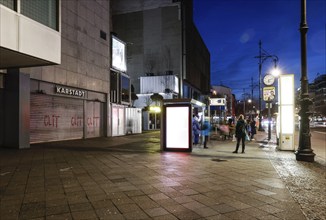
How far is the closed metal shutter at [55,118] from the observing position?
17188 millimetres

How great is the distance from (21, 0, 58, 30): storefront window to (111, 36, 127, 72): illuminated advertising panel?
14775 millimetres

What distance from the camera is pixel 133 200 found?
5914 mm

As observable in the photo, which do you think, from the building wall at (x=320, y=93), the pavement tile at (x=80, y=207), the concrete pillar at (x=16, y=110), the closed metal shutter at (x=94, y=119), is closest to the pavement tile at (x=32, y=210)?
the pavement tile at (x=80, y=207)

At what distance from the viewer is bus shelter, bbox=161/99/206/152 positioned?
1377 centimetres

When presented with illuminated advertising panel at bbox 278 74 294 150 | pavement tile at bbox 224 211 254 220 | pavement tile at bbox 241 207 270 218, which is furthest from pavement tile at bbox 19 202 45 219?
illuminated advertising panel at bbox 278 74 294 150

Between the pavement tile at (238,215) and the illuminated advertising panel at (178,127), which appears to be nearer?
the pavement tile at (238,215)

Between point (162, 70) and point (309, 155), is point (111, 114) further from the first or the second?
point (162, 70)

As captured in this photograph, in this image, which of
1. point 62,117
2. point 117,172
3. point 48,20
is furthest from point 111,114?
point 117,172

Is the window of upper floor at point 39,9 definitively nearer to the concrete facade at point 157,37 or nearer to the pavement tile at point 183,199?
the pavement tile at point 183,199

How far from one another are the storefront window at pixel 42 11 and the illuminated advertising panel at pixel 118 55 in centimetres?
1477

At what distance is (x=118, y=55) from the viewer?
27344 millimetres

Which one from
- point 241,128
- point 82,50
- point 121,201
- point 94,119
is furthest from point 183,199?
point 94,119

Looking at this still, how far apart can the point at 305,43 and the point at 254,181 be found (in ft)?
21.8

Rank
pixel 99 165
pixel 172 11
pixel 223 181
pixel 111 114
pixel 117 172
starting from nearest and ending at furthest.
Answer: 1. pixel 223 181
2. pixel 117 172
3. pixel 99 165
4. pixel 111 114
5. pixel 172 11
